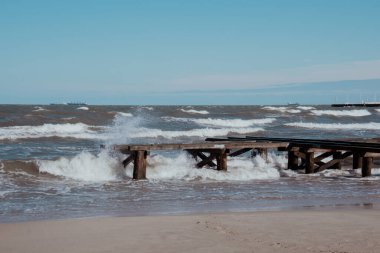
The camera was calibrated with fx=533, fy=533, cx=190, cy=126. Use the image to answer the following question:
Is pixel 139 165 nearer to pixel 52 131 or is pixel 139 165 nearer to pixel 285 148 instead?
pixel 285 148

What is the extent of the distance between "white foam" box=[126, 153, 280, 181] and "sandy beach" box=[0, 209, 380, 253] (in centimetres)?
663

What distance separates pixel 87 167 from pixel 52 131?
921 inches

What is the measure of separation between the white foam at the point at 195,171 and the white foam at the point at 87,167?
1.79 feet

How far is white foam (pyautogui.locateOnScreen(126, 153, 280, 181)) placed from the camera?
1600cm

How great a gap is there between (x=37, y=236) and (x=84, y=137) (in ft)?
93.6

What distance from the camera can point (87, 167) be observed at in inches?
654

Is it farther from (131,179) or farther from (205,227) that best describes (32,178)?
(205,227)

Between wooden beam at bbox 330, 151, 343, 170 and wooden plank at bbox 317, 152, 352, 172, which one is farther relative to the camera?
wooden beam at bbox 330, 151, 343, 170

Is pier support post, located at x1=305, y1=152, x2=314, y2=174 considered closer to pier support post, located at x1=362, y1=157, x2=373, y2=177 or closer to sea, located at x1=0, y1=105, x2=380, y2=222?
sea, located at x1=0, y1=105, x2=380, y2=222

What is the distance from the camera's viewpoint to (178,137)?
37312mm

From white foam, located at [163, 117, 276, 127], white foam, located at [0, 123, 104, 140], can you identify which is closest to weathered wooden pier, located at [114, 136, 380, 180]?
white foam, located at [0, 123, 104, 140]

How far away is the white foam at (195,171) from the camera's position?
16000 millimetres

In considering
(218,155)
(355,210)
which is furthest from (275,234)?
(218,155)

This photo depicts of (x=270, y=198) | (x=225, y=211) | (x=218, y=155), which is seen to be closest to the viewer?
(x=225, y=211)
